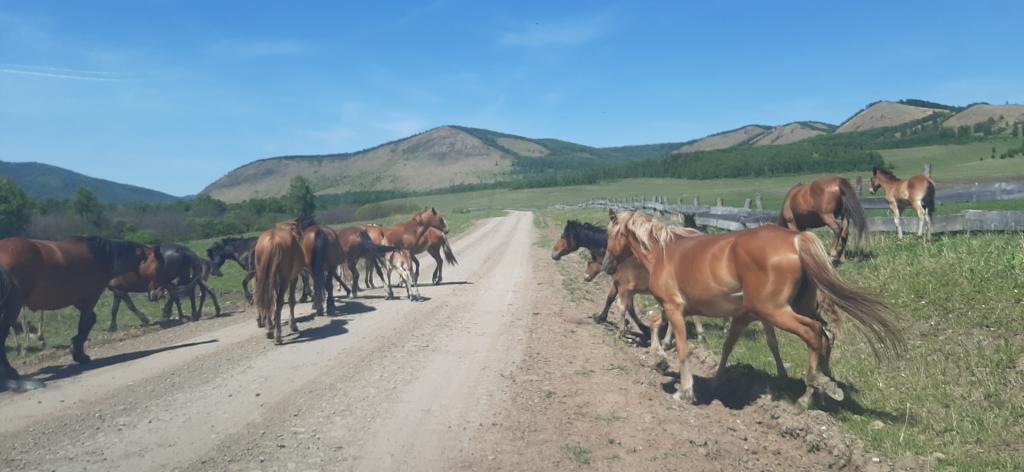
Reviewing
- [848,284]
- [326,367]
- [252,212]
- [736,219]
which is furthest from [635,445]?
[252,212]

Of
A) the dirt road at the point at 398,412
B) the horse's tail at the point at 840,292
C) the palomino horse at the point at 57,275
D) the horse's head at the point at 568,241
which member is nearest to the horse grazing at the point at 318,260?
the dirt road at the point at 398,412

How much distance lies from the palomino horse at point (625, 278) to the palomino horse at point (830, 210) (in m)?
4.35

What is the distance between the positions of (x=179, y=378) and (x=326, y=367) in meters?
1.92

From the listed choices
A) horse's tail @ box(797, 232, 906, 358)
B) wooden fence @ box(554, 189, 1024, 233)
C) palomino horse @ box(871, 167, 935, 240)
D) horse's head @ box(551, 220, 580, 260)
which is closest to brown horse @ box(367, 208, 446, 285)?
horse's head @ box(551, 220, 580, 260)

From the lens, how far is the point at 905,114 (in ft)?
530

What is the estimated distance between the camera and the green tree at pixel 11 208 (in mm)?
52938

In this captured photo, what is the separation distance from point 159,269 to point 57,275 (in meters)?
4.85

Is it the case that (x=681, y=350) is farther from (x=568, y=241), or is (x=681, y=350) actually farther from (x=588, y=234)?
(x=568, y=241)

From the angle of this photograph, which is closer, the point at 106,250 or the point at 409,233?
the point at 106,250

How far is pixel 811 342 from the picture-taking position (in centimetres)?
552

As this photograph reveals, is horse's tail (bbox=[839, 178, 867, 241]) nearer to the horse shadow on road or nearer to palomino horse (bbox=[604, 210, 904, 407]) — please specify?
palomino horse (bbox=[604, 210, 904, 407])

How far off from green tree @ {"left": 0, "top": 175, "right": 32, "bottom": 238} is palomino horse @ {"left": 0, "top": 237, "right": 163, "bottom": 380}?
55.7 m

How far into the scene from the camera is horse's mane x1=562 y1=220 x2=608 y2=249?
12.8m

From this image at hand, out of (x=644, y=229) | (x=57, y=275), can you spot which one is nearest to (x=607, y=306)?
(x=644, y=229)
